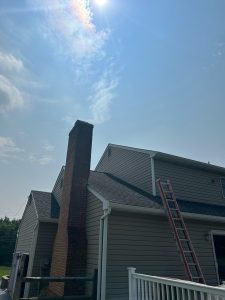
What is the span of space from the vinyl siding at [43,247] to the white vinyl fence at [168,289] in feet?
21.6

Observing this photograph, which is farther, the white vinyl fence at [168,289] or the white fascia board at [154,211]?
the white fascia board at [154,211]

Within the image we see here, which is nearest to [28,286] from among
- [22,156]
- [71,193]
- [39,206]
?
[39,206]

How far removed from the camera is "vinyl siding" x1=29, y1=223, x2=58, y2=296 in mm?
10617

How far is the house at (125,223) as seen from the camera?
7.62 m

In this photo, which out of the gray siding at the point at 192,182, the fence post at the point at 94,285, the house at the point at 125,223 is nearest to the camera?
the fence post at the point at 94,285

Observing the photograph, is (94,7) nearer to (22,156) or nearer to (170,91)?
(170,91)

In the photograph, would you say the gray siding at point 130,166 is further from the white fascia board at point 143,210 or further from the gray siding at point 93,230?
the gray siding at point 93,230

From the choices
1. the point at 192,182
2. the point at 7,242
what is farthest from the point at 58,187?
the point at 7,242

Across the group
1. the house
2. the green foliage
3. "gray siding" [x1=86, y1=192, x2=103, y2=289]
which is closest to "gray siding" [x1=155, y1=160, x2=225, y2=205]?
the house

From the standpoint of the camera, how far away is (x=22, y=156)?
12758 mm

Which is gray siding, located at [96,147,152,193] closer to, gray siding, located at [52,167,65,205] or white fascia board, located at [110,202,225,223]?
white fascia board, located at [110,202,225,223]

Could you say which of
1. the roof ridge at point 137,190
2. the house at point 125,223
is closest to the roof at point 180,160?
the house at point 125,223

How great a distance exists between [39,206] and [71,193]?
4006 millimetres

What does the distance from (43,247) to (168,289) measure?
8012 mm
